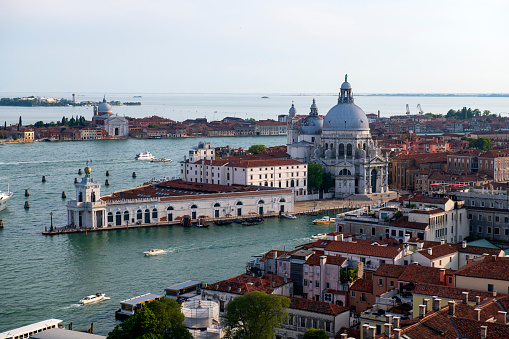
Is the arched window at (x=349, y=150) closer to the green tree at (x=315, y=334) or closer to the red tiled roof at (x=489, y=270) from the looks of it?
the red tiled roof at (x=489, y=270)

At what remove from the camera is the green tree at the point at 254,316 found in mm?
12125

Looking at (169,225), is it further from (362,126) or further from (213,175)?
(362,126)

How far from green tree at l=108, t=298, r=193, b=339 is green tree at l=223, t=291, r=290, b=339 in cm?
69

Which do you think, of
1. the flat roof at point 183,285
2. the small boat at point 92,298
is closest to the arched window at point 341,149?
the flat roof at point 183,285

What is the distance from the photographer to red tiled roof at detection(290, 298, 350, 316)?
13242mm

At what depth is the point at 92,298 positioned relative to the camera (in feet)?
57.4

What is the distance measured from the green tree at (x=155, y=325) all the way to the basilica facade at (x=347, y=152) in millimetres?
24298

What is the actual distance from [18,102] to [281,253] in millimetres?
188292

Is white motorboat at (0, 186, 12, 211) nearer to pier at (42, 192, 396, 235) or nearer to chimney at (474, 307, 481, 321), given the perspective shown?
pier at (42, 192, 396, 235)

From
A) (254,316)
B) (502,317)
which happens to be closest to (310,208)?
(254,316)

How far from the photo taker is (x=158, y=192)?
30.2m

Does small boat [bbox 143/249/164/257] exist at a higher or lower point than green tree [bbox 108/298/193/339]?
lower

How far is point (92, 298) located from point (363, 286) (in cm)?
604

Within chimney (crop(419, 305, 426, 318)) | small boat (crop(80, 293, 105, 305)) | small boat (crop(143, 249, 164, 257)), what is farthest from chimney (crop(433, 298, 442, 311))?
small boat (crop(143, 249, 164, 257))
